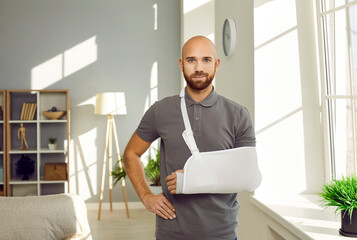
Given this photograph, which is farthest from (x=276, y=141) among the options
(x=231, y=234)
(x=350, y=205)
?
(x=231, y=234)

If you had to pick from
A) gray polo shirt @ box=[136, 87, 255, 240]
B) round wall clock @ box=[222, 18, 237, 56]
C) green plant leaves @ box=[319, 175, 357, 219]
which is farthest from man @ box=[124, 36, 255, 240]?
round wall clock @ box=[222, 18, 237, 56]

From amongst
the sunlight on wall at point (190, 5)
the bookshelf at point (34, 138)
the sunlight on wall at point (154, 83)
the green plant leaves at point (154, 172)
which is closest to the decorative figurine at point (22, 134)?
the bookshelf at point (34, 138)

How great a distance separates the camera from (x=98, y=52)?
6.42 metres

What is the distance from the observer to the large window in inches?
95.9

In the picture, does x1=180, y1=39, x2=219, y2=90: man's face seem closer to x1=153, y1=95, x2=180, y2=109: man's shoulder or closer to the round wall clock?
x1=153, y1=95, x2=180, y2=109: man's shoulder

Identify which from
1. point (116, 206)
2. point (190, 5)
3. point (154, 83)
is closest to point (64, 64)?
point (154, 83)

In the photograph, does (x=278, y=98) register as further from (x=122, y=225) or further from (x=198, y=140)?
(x=122, y=225)

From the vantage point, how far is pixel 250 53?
9.39ft

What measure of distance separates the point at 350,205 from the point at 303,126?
3.25 feet

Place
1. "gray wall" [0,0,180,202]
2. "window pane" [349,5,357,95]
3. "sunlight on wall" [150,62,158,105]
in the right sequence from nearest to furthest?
"window pane" [349,5,357,95], "gray wall" [0,0,180,202], "sunlight on wall" [150,62,158,105]

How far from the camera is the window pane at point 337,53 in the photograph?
8.23ft

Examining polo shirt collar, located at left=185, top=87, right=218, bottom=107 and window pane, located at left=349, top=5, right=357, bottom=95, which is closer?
polo shirt collar, located at left=185, top=87, right=218, bottom=107

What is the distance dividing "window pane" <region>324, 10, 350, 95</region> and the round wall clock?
0.75m

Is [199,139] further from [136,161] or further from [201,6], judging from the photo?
[201,6]
